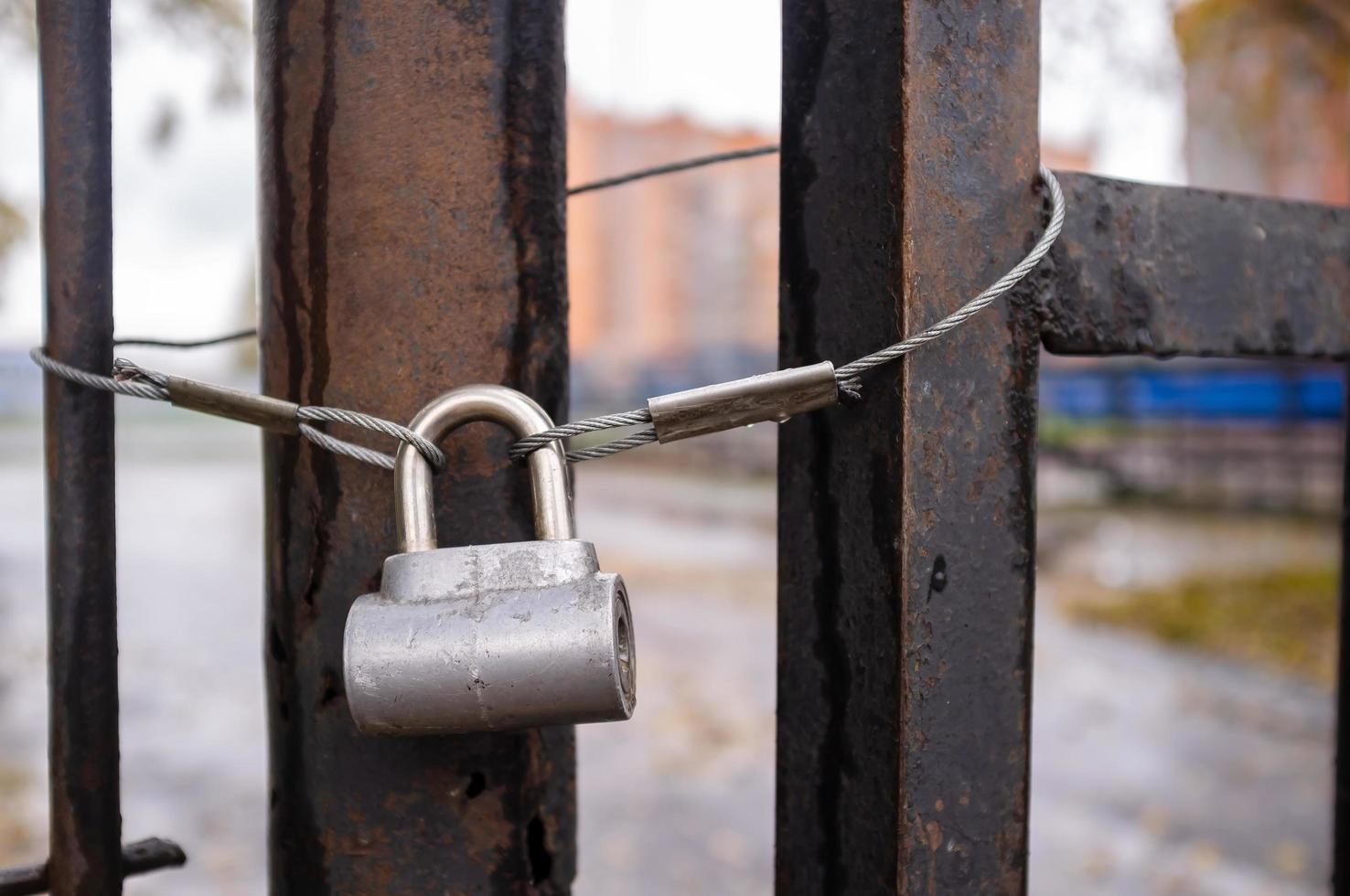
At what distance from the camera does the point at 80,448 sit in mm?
803

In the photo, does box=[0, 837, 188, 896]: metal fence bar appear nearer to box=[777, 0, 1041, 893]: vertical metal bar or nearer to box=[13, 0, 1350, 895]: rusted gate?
box=[13, 0, 1350, 895]: rusted gate

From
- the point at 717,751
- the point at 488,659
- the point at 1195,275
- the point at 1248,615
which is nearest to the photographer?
the point at 488,659

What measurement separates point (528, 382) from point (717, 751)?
Answer: 13.2 ft

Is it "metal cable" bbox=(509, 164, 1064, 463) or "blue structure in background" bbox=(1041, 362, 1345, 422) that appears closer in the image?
"metal cable" bbox=(509, 164, 1064, 463)

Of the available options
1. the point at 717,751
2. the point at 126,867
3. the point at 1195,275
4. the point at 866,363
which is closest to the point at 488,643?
the point at 866,363

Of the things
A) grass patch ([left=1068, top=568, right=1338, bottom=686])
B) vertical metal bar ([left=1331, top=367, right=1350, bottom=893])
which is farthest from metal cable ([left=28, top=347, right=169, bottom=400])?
grass patch ([left=1068, top=568, right=1338, bottom=686])

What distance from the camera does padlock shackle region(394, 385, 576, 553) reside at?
71cm

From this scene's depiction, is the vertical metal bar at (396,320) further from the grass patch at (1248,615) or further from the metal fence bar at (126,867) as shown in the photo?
the grass patch at (1248,615)

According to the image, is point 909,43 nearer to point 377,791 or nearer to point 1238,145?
point 377,791

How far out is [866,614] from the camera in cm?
78

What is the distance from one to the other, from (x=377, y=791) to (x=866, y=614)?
1.21 ft

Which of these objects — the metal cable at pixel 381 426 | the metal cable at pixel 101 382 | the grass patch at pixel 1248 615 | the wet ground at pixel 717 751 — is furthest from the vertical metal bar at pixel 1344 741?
the grass patch at pixel 1248 615

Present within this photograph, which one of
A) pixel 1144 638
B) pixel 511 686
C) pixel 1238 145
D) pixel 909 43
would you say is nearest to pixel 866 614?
pixel 511 686

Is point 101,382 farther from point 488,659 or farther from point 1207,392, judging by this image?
point 1207,392
